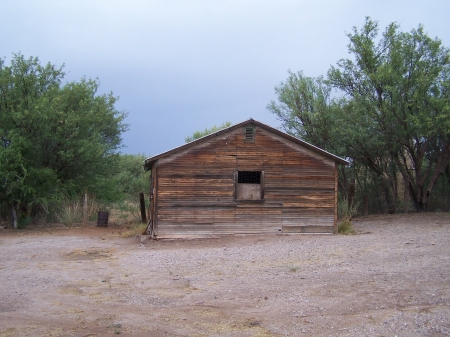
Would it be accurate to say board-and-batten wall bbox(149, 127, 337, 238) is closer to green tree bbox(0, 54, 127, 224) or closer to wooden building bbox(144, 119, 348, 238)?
wooden building bbox(144, 119, 348, 238)

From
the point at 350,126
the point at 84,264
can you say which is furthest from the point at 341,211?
the point at 84,264

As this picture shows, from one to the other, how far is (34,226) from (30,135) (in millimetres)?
4419

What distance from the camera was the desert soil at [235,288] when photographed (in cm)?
665

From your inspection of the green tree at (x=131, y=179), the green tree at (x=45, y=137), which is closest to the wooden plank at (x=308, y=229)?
the green tree at (x=45, y=137)

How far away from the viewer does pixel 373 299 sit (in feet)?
25.3

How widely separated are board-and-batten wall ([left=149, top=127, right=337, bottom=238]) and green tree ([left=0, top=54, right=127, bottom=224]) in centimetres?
798

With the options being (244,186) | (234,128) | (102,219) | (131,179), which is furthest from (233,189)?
(131,179)

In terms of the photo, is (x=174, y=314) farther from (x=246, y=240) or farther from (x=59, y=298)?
(x=246, y=240)

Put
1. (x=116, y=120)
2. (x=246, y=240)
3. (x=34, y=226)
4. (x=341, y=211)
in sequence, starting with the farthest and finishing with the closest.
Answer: (x=116, y=120), (x=34, y=226), (x=341, y=211), (x=246, y=240)

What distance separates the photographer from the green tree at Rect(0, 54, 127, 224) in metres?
22.0

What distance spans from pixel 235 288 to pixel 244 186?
861cm

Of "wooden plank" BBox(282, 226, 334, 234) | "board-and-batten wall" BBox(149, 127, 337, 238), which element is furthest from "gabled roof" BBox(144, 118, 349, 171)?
"wooden plank" BBox(282, 226, 334, 234)

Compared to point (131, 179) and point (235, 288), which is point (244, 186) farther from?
point (131, 179)

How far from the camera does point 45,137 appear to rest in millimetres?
22781
